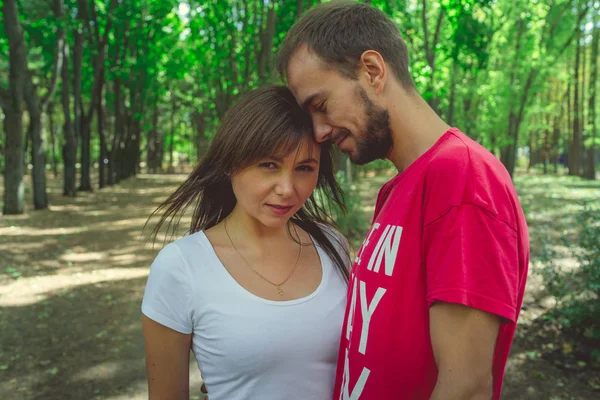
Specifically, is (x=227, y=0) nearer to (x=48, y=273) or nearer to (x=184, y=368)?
(x=48, y=273)

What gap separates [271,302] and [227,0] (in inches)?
560

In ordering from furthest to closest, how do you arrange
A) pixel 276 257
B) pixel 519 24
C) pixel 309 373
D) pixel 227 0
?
1. pixel 519 24
2. pixel 227 0
3. pixel 276 257
4. pixel 309 373

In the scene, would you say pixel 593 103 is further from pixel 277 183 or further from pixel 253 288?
pixel 253 288

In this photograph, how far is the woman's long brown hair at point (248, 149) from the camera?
83.1 inches

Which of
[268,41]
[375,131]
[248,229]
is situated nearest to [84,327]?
[248,229]

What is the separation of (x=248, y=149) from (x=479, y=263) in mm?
1087

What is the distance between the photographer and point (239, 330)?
1979 millimetres

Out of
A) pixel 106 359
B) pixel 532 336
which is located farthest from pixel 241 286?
pixel 532 336

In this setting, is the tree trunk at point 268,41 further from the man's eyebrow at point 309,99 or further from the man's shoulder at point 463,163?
the man's shoulder at point 463,163

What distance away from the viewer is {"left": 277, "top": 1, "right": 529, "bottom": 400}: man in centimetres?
135

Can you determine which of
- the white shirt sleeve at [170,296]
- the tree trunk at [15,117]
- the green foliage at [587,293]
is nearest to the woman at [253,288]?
the white shirt sleeve at [170,296]

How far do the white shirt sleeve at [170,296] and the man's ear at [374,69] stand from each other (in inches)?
38.7

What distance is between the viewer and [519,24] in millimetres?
20453

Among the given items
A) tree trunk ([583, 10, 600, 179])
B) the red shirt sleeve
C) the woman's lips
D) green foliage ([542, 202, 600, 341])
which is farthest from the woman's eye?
tree trunk ([583, 10, 600, 179])
